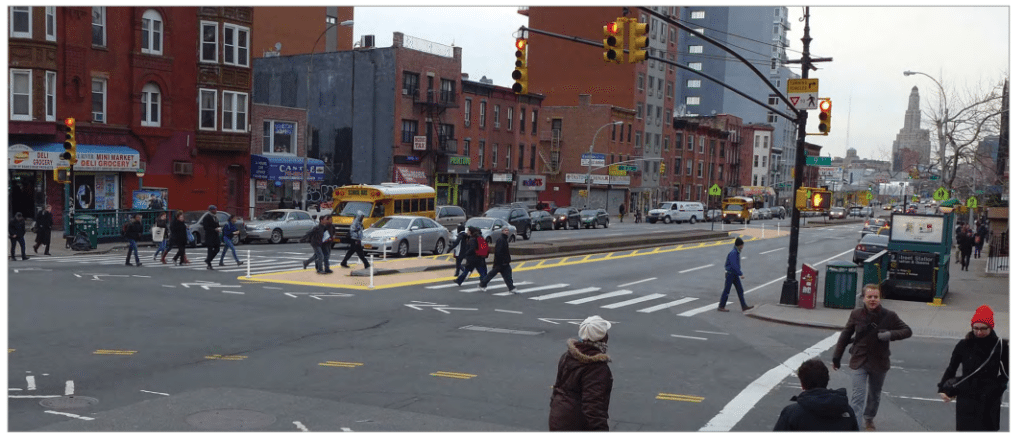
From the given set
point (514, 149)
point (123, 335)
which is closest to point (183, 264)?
point (123, 335)

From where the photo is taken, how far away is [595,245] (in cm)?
3922

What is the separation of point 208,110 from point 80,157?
771 cm

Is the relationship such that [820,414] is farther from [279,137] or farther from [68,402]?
[279,137]

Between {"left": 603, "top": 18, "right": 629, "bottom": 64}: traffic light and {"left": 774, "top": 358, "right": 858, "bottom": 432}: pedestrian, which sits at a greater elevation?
{"left": 603, "top": 18, "right": 629, "bottom": 64}: traffic light

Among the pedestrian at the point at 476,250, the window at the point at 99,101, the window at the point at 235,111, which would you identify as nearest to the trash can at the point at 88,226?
the window at the point at 99,101

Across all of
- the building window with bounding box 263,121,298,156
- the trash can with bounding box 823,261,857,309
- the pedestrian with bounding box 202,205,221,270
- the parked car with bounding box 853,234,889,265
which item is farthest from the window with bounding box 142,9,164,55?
the trash can with bounding box 823,261,857,309

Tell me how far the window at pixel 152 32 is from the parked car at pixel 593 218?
1171 inches

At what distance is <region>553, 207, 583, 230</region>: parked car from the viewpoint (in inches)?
2361

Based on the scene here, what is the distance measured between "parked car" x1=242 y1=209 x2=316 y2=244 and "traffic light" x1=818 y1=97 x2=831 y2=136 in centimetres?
2372

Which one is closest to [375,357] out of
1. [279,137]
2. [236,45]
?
[236,45]

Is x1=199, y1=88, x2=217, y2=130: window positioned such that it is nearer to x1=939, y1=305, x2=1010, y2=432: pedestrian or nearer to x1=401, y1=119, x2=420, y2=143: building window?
x1=401, y1=119, x2=420, y2=143: building window

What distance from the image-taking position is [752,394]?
12180 mm

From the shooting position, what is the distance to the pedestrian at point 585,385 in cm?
696

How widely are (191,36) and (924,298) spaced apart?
3665 cm
